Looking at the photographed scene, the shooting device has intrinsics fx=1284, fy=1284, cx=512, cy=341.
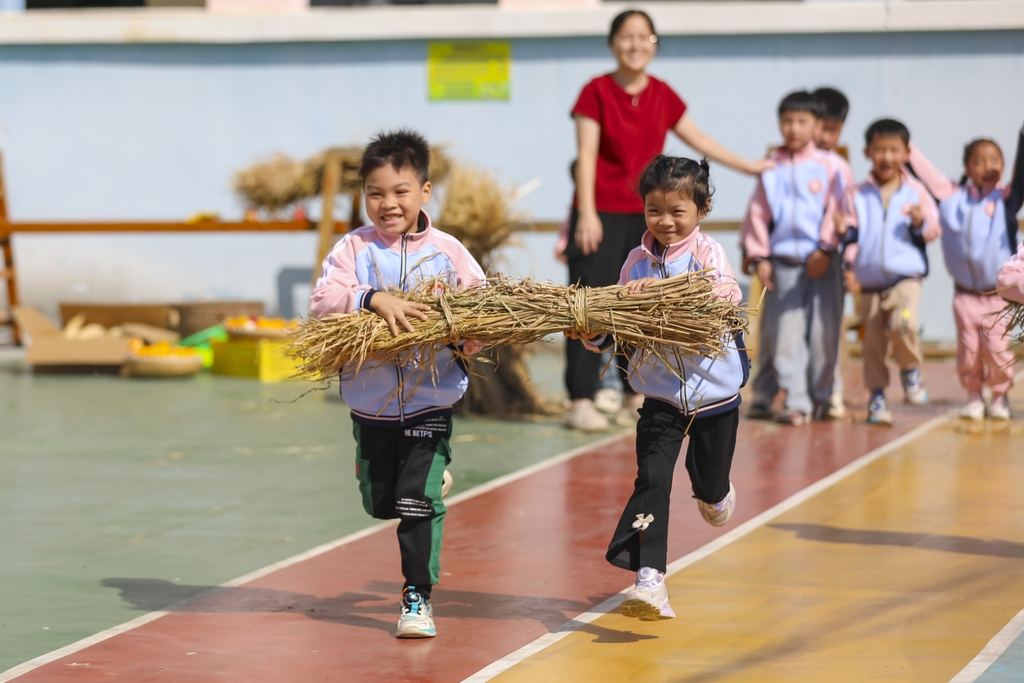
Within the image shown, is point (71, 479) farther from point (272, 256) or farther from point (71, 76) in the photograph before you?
point (71, 76)

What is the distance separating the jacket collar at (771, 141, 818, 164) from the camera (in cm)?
754

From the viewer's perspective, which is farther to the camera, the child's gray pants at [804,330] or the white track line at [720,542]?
the child's gray pants at [804,330]

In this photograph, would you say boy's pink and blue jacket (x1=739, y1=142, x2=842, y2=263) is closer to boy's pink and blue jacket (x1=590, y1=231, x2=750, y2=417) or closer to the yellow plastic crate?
boy's pink and blue jacket (x1=590, y1=231, x2=750, y2=417)

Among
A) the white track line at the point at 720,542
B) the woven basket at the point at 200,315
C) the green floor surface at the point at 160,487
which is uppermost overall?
the woven basket at the point at 200,315

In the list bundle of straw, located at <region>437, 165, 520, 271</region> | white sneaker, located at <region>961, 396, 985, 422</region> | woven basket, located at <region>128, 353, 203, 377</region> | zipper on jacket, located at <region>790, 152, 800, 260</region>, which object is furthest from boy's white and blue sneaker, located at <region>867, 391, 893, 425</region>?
woven basket, located at <region>128, 353, 203, 377</region>

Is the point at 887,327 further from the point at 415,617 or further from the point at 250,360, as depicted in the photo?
the point at 250,360

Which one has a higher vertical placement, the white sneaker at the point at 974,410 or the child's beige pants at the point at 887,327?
the child's beige pants at the point at 887,327

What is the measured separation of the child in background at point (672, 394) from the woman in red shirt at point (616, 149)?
3000mm

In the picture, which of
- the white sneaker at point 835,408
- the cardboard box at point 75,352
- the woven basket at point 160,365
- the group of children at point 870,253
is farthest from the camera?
the cardboard box at point 75,352

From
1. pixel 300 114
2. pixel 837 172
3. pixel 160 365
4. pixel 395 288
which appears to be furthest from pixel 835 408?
pixel 300 114

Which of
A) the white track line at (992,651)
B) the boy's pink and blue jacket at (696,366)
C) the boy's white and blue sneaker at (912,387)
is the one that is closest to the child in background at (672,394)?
the boy's pink and blue jacket at (696,366)

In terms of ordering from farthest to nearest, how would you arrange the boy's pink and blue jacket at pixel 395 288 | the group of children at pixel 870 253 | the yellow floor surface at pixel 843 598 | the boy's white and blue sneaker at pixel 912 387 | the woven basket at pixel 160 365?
the woven basket at pixel 160 365 < the boy's white and blue sneaker at pixel 912 387 < the group of children at pixel 870 253 < the boy's pink and blue jacket at pixel 395 288 < the yellow floor surface at pixel 843 598

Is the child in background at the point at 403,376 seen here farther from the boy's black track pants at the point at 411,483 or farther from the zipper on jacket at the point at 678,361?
the zipper on jacket at the point at 678,361

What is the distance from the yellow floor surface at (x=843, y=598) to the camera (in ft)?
11.4
